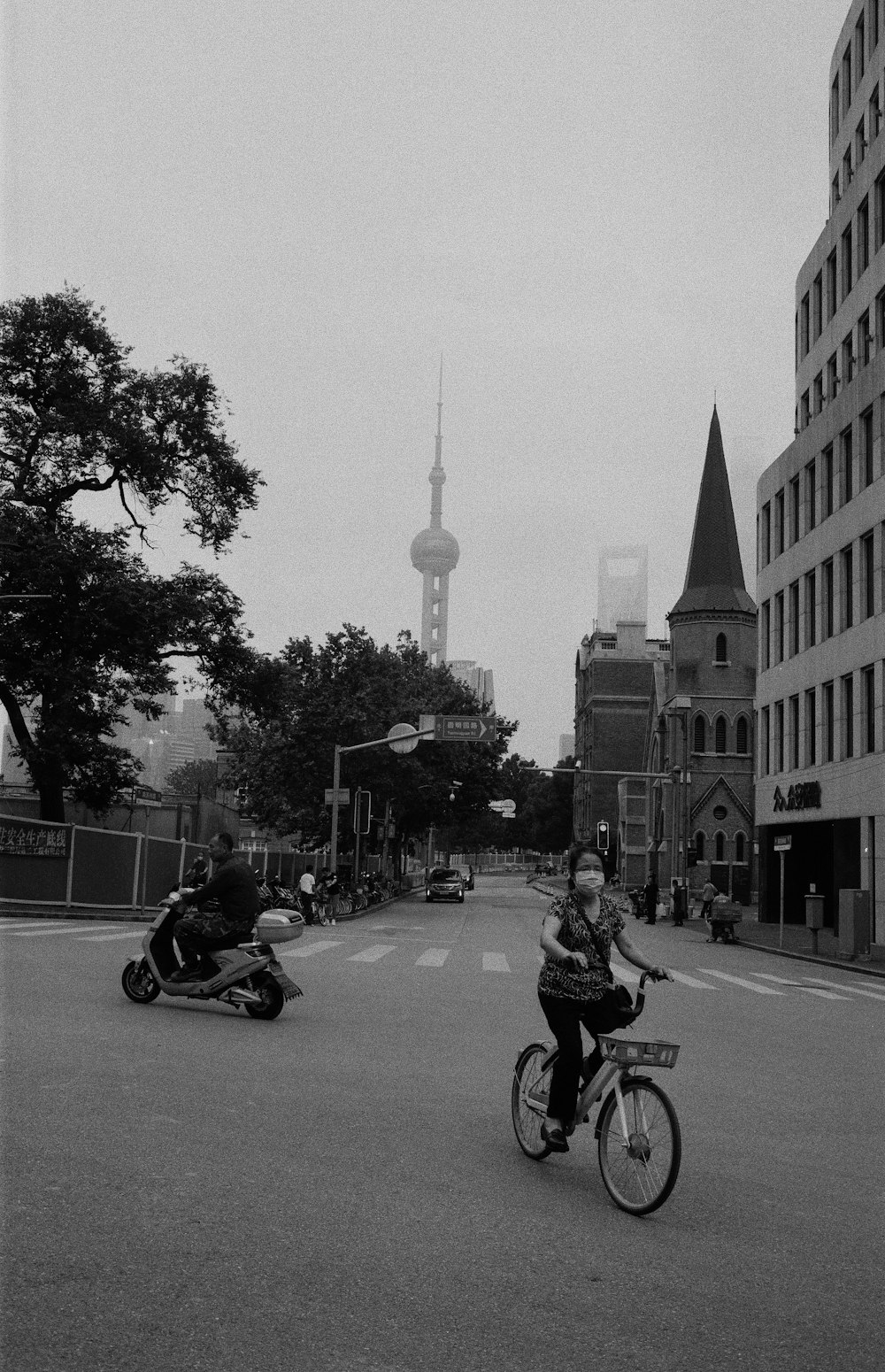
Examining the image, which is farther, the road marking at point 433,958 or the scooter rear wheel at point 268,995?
the road marking at point 433,958

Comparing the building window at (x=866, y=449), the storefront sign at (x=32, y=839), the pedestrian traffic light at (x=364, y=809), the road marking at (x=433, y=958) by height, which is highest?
the building window at (x=866, y=449)

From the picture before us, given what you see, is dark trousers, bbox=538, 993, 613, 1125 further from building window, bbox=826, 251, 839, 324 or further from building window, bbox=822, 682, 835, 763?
building window, bbox=826, 251, 839, 324

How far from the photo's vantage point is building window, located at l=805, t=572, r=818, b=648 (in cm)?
4366

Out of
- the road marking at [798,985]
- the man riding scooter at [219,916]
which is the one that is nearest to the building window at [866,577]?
the road marking at [798,985]

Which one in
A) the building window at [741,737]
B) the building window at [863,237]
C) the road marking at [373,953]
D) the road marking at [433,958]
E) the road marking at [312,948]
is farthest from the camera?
the building window at [741,737]

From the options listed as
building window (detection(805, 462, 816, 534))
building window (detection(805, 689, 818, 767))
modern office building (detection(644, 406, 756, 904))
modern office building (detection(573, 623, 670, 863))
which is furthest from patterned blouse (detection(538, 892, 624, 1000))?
modern office building (detection(573, 623, 670, 863))

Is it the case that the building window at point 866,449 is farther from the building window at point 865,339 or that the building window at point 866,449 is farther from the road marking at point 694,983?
the road marking at point 694,983

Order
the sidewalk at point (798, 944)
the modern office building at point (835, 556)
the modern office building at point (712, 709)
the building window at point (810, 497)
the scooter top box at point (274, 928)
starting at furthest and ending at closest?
the modern office building at point (712, 709)
the building window at point (810, 497)
the modern office building at point (835, 556)
the sidewalk at point (798, 944)
the scooter top box at point (274, 928)

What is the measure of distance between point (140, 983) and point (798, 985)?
42.0ft

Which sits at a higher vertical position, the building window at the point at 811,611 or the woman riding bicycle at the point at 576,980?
the building window at the point at 811,611

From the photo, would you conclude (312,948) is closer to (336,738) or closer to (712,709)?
(336,738)

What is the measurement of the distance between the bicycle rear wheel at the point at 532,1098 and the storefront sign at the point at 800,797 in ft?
118

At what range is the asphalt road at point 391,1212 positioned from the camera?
4.68 m

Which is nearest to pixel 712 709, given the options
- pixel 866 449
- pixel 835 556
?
pixel 835 556
